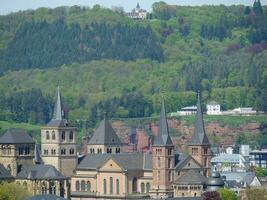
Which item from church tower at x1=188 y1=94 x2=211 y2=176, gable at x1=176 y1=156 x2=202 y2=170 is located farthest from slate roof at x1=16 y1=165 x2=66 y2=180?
church tower at x1=188 y1=94 x2=211 y2=176

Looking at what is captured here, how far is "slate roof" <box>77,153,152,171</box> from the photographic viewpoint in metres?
140

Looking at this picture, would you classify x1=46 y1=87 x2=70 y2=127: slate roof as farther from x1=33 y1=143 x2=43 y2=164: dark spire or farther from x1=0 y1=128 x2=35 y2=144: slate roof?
x1=0 y1=128 x2=35 y2=144: slate roof

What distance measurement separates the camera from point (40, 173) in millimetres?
138500

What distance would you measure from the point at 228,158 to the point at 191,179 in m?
50.0

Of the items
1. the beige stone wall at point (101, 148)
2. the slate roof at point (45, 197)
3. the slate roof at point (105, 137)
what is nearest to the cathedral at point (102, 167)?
the beige stone wall at point (101, 148)

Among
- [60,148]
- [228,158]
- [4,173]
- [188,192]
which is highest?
[60,148]

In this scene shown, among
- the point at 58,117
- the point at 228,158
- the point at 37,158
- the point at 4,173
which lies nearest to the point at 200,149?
the point at 58,117

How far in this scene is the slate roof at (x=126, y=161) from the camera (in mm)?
140000

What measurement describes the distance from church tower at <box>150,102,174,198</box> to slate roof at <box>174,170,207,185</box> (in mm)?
1376

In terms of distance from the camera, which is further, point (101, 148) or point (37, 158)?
point (101, 148)

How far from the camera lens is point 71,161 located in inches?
5684

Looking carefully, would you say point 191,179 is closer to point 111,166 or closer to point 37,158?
point 111,166

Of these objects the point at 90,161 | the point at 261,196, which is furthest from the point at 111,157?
the point at 261,196

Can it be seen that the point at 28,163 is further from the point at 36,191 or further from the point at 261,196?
the point at 261,196
